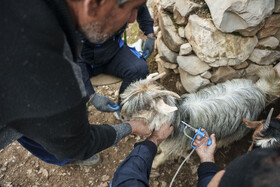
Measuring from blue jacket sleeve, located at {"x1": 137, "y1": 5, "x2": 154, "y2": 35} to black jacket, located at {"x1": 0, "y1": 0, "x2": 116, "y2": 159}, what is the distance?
2402 mm

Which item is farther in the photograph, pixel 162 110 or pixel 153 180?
pixel 153 180

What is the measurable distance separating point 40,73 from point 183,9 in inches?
104

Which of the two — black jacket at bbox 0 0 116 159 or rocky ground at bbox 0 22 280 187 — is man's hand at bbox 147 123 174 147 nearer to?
rocky ground at bbox 0 22 280 187

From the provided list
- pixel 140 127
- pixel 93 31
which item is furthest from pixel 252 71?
pixel 93 31

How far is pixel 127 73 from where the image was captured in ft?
11.0

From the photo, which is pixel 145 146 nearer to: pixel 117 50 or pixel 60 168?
pixel 117 50

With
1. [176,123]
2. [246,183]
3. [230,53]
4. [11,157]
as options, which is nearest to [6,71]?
[246,183]

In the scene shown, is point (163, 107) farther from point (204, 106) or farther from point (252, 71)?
point (252, 71)

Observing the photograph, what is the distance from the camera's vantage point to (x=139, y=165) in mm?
2197

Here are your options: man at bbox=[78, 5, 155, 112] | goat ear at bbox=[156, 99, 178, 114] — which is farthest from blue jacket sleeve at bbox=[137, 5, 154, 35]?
goat ear at bbox=[156, 99, 178, 114]

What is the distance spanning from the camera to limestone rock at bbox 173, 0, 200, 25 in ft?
10.1

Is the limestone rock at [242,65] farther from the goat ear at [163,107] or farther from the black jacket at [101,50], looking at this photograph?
the black jacket at [101,50]

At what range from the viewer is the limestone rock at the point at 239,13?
2512 mm

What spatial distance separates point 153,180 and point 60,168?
1680 millimetres
